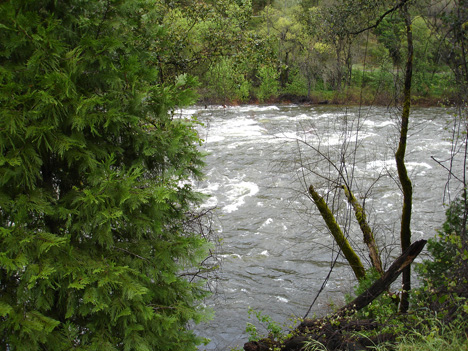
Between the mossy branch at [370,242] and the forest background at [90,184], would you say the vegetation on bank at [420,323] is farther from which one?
the mossy branch at [370,242]

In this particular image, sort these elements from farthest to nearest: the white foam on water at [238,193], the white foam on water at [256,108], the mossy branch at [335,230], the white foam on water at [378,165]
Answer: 1. the white foam on water at [256,108]
2. the white foam on water at [378,165]
3. the white foam on water at [238,193]
4. the mossy branch at [335,230]

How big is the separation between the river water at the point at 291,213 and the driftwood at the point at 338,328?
1141mm

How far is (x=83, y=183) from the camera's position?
12.8 feet

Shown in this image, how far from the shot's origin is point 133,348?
3.63 meters

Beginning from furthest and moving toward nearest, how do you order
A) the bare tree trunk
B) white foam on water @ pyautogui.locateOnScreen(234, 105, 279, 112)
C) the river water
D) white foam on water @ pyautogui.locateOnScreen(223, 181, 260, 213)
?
white foam on water @ pyautogui.locateOnScreen(234, 105, 279, 112), white foam on water @ pyautogui.locateOnScreen(223, 181, 260, 213), the river water, the bare tree trunk

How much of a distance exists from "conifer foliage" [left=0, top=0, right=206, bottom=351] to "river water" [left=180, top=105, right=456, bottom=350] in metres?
1.76

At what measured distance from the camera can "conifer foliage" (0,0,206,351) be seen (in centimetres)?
326

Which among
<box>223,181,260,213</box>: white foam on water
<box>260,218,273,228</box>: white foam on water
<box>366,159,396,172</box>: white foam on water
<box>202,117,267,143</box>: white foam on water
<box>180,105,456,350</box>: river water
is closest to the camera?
<box>180,105,456,350</box>: river water

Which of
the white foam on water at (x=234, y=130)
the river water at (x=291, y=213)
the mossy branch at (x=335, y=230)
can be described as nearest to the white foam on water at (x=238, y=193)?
the river water at (x=291, y=213)

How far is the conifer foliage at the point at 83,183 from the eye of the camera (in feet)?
10.7

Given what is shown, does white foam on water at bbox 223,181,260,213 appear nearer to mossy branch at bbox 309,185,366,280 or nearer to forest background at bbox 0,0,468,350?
mossy branch at bbox 309,185,366,280

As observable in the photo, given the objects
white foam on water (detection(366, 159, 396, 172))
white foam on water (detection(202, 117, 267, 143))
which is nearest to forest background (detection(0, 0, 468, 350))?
white foam on water (detection(366, 159, 396, 172))

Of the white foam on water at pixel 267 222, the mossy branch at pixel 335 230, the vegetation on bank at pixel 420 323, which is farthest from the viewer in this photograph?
the white foam on water at pixel 267 222

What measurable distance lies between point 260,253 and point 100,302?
7.27 meters
